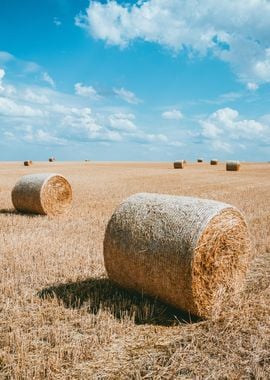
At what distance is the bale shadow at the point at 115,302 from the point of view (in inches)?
214

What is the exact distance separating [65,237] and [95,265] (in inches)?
98.7

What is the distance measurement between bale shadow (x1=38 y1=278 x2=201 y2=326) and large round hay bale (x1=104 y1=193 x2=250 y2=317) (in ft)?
0.52

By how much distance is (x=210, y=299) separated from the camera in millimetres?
5582

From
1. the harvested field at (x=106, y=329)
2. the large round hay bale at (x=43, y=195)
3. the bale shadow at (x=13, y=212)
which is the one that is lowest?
the harvested field at (x=106, y=329)

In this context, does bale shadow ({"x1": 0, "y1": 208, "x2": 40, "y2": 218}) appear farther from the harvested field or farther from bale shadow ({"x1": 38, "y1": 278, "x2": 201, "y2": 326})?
bale shadow ({"x1": 38, "y1": 278, "x2": 201, "y2": 326})

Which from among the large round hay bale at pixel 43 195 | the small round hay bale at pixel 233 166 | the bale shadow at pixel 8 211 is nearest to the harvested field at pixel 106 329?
the large round hay bale at pixel 43 195

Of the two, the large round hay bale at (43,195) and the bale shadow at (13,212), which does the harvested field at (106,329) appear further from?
the bale shadow at (13,212)

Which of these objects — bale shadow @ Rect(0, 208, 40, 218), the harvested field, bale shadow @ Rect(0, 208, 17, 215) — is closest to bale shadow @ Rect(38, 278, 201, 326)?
the harvested field

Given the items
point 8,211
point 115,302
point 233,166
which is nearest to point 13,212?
point 8,211

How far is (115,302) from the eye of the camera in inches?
232

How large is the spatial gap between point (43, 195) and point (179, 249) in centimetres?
870

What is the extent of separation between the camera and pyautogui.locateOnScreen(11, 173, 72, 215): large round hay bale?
13484 mm

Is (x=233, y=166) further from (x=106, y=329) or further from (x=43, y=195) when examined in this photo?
(x=106, y=329)

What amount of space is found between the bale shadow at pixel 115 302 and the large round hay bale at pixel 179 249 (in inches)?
6.2
